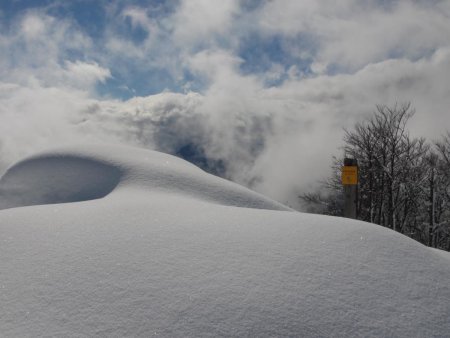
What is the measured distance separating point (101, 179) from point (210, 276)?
199 inches

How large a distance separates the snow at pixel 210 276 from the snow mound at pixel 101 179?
6.35 feet

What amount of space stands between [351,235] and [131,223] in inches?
94.0

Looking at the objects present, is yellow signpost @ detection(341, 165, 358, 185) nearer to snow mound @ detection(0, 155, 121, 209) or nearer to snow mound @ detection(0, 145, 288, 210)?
snow mound @ detection(0, 145, 288, 210)

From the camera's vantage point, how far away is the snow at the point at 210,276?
2295 millimetres

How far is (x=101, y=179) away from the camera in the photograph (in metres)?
7.04

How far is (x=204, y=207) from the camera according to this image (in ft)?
14.8

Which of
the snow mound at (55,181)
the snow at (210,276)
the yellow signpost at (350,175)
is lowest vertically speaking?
the snow at (210,276)

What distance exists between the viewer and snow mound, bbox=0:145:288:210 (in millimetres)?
6379

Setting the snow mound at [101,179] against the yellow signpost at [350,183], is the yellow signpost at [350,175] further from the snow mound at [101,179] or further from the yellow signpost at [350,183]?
the snow mound at [101,179]

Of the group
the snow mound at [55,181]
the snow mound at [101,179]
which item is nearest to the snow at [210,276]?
the snow mound at [101,179]

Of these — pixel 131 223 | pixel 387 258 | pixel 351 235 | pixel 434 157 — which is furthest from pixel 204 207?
pixel 434 157

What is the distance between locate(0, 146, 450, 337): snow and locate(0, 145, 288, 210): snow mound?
76.2 inches

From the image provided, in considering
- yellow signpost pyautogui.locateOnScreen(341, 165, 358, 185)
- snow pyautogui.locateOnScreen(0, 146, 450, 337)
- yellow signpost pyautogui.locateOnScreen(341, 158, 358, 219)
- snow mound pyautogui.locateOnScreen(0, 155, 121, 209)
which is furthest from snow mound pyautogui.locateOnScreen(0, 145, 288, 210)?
snow pyautogui.locateOnScreen(0, 146, 450, 337)

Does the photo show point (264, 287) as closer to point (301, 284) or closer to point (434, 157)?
point (301, 284)
